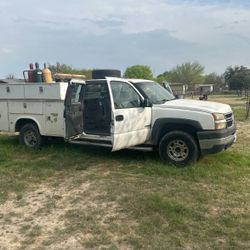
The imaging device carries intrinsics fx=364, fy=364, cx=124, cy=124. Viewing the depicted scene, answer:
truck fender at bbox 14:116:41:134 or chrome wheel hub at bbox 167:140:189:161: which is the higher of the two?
truck fender at bbox 14:116:41:134

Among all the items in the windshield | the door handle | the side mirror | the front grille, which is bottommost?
→ the front grille

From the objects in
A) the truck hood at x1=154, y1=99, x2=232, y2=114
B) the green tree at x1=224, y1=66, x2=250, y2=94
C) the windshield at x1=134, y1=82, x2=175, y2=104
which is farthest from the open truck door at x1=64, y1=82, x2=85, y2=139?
the green tree at x1=224, y1=66, x2=250, y2=94

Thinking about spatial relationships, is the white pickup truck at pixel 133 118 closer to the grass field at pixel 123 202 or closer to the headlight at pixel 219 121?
the headlight at pixel 219 121

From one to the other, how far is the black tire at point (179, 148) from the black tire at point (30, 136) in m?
3.41

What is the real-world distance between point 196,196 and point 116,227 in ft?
5.23

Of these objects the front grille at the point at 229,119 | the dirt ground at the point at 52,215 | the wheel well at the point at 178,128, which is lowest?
the dirt ground at the point at 52,215

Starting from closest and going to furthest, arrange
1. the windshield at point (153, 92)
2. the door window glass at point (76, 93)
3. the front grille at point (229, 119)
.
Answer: the front grille at point (229, 119), the windshield at point (153, 92), the door window glass at point (76, 93)

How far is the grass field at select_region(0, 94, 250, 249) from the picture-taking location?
426cm

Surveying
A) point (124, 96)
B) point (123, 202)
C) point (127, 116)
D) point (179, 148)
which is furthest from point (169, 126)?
point (123, 202)

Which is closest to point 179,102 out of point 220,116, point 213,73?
point 220,116

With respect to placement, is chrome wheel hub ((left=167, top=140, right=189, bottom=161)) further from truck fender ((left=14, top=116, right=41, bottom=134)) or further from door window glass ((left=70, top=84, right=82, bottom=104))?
truck fender ((left=14, top=116, right=41, bottom=134))

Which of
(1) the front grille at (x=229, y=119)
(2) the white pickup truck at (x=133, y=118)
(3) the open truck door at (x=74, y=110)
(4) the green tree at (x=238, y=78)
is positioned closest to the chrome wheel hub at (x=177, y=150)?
(2) the white pickup truck at (x=133, y=118)

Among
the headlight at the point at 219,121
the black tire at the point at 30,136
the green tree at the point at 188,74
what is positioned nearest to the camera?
the headlight at the point at 219,121

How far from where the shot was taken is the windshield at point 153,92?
7910 mm
